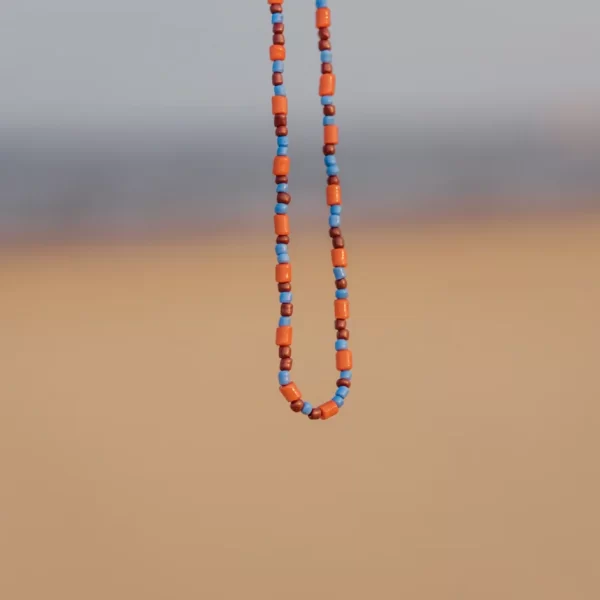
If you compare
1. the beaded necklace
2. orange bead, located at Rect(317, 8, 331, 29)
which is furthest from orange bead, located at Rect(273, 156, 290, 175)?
orange bead, located at Rect(317, 8, 331, 29)

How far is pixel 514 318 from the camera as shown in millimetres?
1322

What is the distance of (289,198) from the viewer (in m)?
0.77

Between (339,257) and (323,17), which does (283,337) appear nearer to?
(339,257)

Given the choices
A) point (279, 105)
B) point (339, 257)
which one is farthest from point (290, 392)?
point (279, 105)

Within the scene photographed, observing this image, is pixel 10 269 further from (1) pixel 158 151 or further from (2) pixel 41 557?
(2) pixel 41 557

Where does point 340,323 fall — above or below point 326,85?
below

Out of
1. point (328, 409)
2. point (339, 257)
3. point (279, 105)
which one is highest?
point (279, 105)

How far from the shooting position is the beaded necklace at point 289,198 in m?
0.76

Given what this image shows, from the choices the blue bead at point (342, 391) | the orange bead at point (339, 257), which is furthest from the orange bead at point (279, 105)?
the blue bead at point (342, 391)

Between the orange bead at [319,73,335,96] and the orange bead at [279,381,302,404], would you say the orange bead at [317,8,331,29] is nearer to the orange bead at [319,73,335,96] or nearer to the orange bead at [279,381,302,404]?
the orange bead at [319,73,335,96]

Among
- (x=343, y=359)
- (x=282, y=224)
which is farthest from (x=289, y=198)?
(x=343, y=359)

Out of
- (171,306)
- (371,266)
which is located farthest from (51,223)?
(371,266)

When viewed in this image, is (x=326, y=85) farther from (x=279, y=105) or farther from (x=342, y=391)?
(x=342, y=391)

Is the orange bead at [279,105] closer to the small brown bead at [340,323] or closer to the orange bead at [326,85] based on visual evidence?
the orange bead at [326,85]
